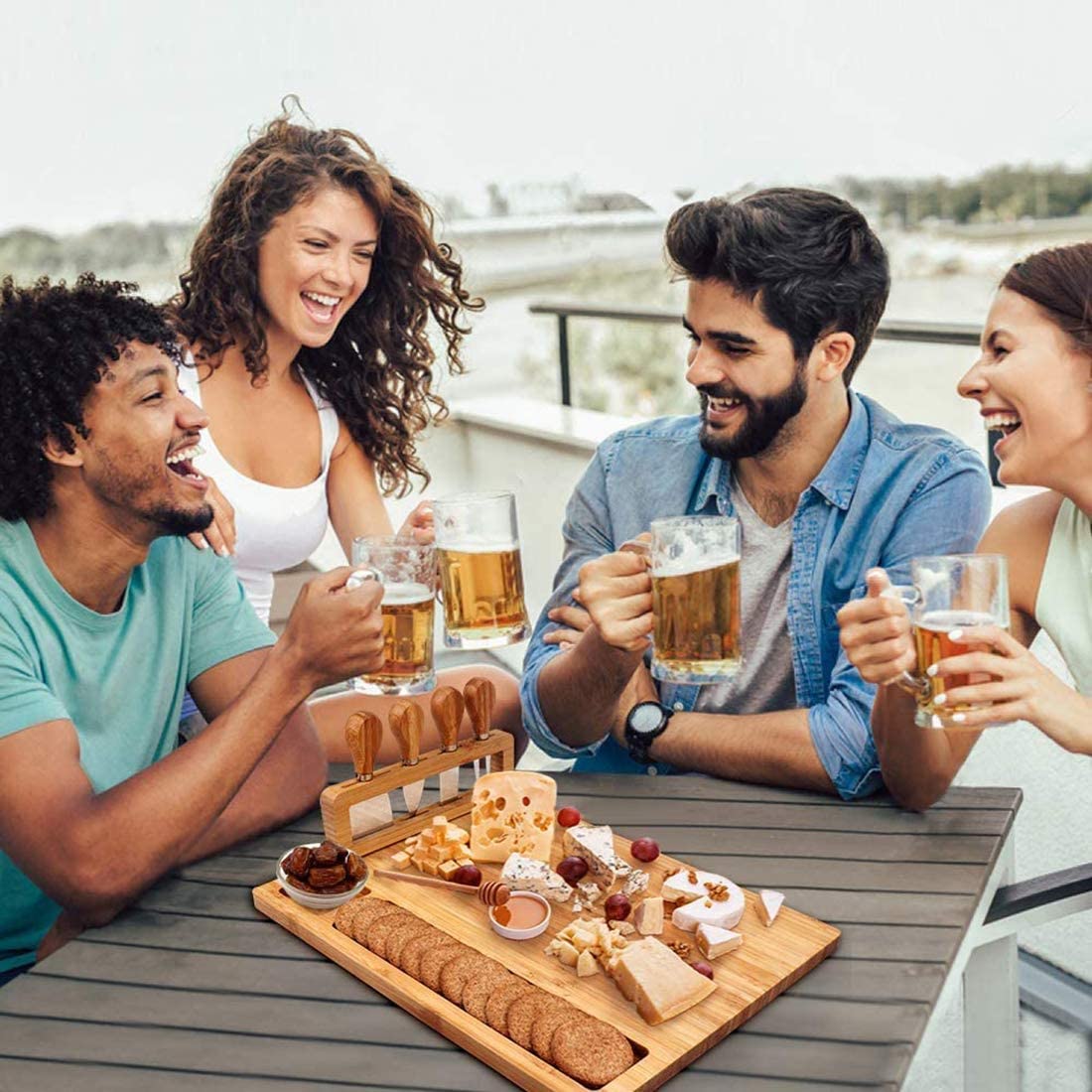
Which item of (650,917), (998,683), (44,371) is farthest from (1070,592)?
(44,371)

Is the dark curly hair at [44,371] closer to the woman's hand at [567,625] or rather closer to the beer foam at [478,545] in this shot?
the beer foam at [478,545]

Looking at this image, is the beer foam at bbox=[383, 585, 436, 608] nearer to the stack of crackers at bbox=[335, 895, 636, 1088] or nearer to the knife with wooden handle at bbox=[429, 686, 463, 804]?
the knife with wooden handle at bbox=[429, 686, 463, 804]

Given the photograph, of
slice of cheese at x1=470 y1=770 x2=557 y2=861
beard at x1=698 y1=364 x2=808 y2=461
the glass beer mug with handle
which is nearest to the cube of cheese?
slice of cheese at x1=470 y1=770 x2=557 y2=861

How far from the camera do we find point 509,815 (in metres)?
1.48

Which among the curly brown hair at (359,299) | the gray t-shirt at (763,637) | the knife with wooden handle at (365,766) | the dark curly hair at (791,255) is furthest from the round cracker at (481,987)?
the curly brown hair at (359,299)

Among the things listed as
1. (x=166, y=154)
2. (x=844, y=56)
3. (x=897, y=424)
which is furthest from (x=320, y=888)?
(x=166, y=154)

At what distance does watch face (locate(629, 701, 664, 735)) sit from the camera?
6.09ft

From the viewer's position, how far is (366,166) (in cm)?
259

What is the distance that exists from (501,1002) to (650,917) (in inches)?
8.6

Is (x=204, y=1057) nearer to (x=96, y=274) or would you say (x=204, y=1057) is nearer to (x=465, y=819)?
(x=465, y=819)

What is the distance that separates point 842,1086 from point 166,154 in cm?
470

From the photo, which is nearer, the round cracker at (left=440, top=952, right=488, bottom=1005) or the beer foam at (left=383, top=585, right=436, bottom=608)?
the round cracker at (left=440, top=952, right=488, bottom=1005)

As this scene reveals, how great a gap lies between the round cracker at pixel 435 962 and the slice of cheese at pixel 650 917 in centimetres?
18

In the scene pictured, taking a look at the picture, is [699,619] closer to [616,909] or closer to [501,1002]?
[616,909]
